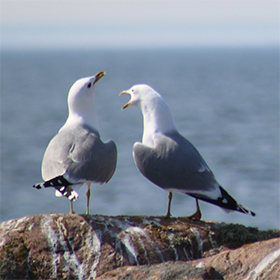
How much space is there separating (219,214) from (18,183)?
55.5 ft

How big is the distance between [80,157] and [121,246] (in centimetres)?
128

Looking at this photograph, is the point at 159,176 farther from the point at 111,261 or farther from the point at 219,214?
the point at 219,214

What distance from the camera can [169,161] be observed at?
7371 millimetres

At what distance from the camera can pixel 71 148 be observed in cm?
735

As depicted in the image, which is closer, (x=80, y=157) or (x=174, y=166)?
(x=80, y=157)

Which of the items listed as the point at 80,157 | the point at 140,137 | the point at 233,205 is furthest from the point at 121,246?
the point at 140,137

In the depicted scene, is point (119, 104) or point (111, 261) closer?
point (111, 261)

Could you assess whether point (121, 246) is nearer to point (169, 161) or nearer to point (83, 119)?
point (169, 161)

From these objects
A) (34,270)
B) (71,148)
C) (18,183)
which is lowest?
(18,183)

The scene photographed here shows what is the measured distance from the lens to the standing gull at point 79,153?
6.96m

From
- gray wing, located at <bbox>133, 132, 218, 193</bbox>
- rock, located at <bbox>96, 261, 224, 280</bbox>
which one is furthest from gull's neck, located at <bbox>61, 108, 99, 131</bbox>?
rock, located at <bbox>96, 261, 224, 280</bbox>

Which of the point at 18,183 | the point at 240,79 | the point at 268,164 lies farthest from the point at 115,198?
the point at 240,79

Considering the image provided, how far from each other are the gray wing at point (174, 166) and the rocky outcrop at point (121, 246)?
496 mm

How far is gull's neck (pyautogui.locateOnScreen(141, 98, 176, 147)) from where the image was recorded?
7.60 meters
